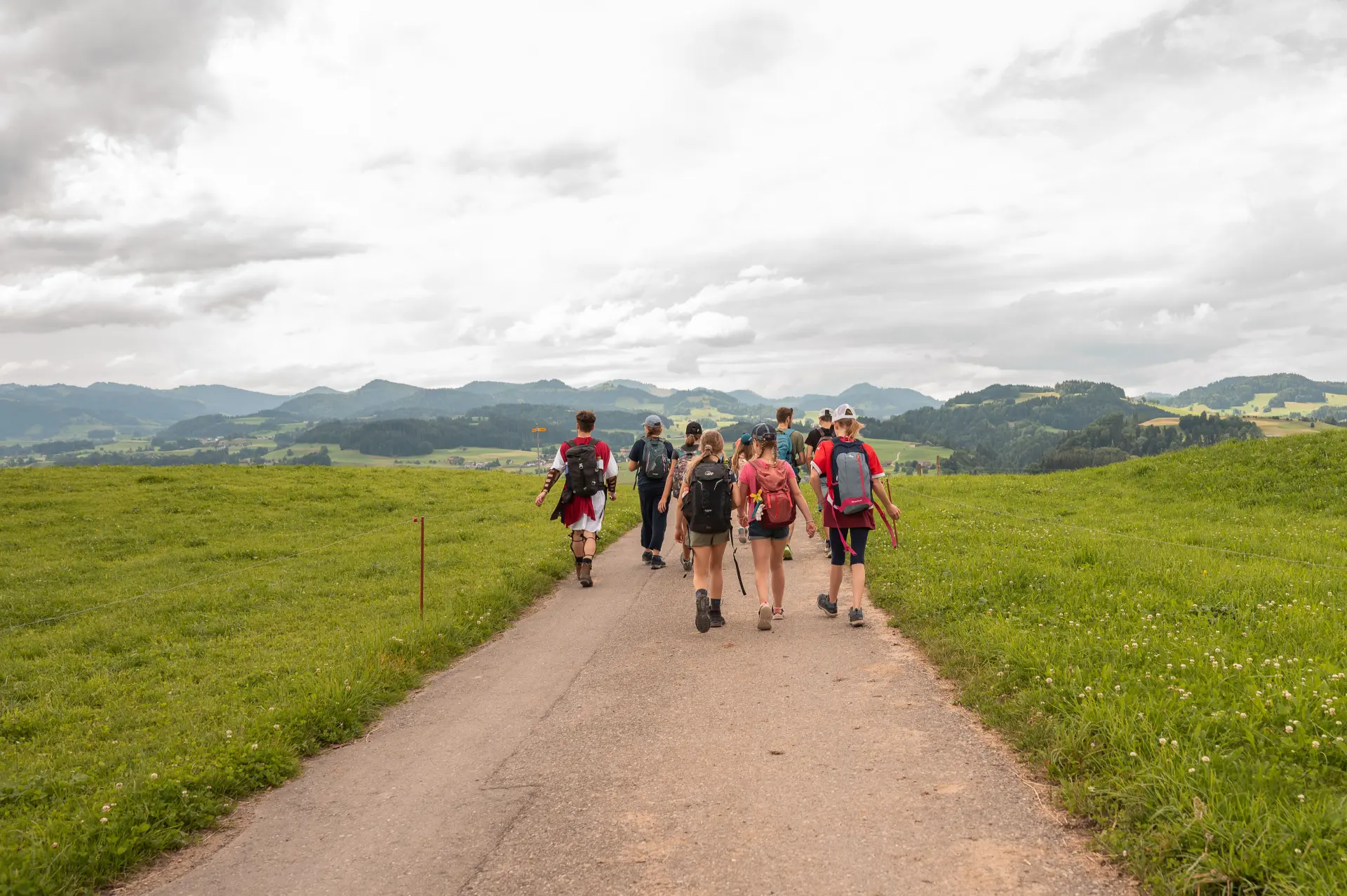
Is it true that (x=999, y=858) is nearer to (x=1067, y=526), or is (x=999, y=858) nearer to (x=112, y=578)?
(x=1067, y=526)

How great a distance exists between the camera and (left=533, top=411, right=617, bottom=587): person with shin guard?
44.3 feet

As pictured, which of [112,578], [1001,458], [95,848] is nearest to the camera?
[95,848]

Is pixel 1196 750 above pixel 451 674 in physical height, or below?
above

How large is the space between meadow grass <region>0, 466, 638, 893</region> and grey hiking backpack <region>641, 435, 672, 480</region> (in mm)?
2655

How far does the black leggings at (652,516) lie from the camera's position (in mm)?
14703

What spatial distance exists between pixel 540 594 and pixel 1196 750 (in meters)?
10.1

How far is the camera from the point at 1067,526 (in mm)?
16922

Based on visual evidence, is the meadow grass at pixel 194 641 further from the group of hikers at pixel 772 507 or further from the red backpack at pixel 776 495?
the red backpack at pixel 776 495

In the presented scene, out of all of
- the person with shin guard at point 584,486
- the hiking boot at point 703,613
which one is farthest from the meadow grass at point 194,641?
the hiking boot at point 703,613

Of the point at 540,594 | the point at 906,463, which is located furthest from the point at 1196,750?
the point at 906,463

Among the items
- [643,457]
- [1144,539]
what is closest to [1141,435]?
[1144,539]

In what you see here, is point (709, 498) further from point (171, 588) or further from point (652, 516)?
point (171, 588)

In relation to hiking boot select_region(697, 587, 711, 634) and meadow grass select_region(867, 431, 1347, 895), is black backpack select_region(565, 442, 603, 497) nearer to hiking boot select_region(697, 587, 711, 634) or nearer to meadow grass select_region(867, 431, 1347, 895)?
hiking boot select_region(697, 587, 711, 634)

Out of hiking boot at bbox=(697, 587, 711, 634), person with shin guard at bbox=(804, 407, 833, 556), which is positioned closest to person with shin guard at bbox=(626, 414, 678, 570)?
person with shin guard at bbox=(804, 407, 833, 556)
